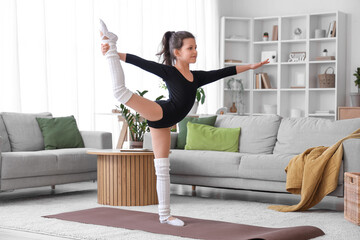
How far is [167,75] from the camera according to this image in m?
3.16

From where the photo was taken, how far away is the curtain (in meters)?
5.71

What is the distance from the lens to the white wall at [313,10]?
7859 mm

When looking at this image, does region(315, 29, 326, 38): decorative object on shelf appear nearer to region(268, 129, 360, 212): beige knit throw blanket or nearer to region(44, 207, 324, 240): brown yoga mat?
region(268, 129, 360, 212): beige knit throw blanket

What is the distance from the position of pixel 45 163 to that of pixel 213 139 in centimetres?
154

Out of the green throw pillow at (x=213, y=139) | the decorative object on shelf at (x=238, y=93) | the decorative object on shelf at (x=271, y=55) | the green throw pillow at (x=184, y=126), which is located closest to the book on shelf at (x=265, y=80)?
the decorative object on shelf at (x=271, y=55)

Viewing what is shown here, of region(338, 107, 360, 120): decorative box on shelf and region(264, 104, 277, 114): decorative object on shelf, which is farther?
region(264, 104, 277, 114): decorative object on shelf

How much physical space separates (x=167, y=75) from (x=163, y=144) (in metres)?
0.40

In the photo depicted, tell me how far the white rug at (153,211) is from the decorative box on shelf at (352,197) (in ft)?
0.18

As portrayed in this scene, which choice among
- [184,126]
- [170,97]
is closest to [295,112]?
[184,126]

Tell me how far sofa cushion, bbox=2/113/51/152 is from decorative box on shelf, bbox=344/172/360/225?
2.86 metres

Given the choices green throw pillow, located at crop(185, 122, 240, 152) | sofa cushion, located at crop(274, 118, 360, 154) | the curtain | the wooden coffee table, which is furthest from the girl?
the curtain

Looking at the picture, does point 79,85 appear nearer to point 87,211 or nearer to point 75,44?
point 75,44

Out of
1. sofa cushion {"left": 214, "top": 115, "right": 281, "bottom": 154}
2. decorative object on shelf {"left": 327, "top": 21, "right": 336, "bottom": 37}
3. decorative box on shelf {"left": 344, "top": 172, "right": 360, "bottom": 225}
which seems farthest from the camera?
decorative object on shelf {"left": 327, "top": 21, "right": 336, "bottom": 37}

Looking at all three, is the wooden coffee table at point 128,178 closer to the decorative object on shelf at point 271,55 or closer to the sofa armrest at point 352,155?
the sofa armrest at point 352,155
